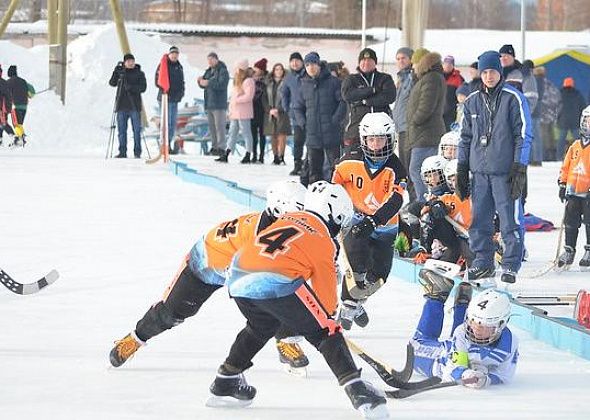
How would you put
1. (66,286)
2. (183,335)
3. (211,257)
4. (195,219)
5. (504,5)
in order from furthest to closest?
(504,5) < (195,219) < (66,286) < (183,335) < (211,257)

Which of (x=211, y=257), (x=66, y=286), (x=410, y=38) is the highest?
(x=410, y=38)

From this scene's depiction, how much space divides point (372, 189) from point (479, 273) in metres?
1.37

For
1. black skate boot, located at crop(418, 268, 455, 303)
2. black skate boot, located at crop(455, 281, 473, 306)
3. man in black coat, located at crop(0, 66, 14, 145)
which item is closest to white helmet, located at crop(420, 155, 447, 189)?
black skate boot, located at crop(455, 281, 473, 306)

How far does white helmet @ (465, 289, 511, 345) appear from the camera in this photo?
6.37 meters

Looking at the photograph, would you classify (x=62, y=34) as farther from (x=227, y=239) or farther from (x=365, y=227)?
(x=227, y=239)

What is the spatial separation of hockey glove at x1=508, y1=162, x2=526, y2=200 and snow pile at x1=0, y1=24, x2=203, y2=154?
16.4 metres

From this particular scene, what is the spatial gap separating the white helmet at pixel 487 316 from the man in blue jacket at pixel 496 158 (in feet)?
9.37

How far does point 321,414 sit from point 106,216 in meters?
8.29

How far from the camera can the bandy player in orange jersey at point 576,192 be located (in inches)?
417

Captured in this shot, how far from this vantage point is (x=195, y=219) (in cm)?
1352

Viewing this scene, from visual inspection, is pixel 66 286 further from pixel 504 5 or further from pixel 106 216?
pixel 504 5

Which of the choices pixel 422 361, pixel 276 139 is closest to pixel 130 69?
pixel 276 139

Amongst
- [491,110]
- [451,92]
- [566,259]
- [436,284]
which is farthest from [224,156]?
[436,284]

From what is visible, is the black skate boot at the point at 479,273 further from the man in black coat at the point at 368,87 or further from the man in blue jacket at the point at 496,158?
the man in black coat at the point at 368,87
